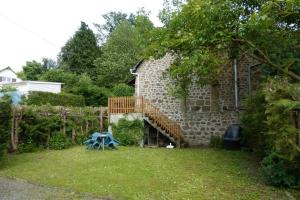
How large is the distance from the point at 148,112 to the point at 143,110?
320 mm

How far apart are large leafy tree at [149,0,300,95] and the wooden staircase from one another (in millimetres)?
6016

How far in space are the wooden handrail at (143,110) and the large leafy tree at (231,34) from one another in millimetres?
5998

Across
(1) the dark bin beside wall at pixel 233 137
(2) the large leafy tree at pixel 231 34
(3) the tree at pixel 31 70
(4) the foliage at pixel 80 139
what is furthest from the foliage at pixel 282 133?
(3) the tree at pixel 31 70

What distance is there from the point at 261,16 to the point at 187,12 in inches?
94.4

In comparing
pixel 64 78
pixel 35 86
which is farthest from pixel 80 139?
pixel 64 78

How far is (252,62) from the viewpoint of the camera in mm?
20188

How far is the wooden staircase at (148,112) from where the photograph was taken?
19.6 metres

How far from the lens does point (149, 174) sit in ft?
36.3

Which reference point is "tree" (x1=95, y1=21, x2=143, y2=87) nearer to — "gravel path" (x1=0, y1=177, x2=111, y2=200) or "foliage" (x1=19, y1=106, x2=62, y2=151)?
"foliage" (x1=19, y1=106, x2=62, y2=151)

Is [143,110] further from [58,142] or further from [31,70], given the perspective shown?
[31,70]

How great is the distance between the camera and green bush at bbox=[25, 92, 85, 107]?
27.2 m

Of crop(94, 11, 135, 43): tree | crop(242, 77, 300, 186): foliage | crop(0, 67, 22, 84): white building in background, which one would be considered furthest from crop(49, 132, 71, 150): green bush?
crop(94, 11, 135, 43): tree

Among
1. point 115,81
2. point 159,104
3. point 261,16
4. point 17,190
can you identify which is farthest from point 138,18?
point 115,81

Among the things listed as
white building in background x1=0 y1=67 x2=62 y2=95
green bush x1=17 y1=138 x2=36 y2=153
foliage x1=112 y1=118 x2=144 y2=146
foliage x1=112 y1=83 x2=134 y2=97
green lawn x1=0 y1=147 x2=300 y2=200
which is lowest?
green lawn x1=0 y1=147 x2=300 y2=200
